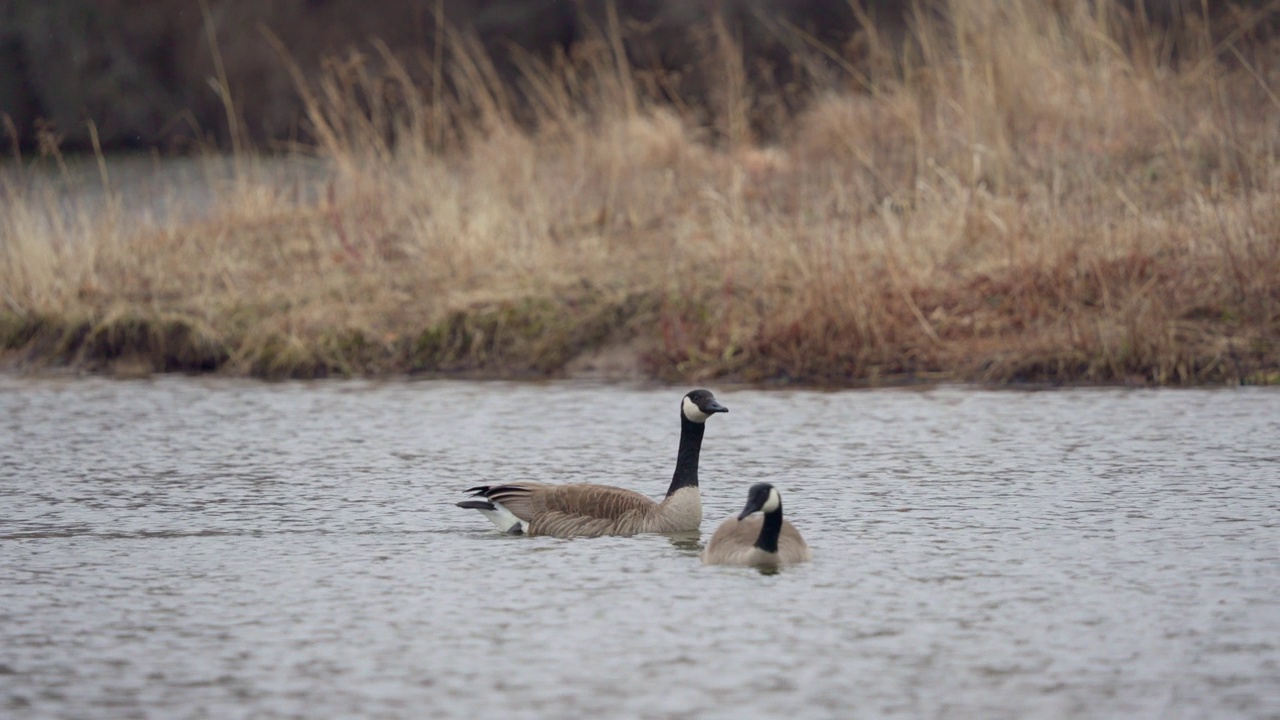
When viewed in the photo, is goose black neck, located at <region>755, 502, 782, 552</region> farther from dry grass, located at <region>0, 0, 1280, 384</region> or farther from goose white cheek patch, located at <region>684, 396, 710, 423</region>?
dry grass, located at <region>0, 0, 1280, 384</region>

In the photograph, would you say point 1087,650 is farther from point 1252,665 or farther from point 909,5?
point 909,5

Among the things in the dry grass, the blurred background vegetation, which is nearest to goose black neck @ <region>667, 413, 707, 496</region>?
the dry grass

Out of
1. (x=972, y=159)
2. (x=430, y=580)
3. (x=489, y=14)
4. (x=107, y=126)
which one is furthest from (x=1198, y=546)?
(x=107, y=126)

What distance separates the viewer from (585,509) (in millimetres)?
8289

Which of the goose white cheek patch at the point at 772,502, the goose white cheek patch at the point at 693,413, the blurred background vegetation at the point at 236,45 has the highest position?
the blurred background vegetation at the point at 236,45

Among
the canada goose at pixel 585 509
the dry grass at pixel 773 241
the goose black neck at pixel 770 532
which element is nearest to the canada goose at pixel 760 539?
the goose black neck at pixel 770 532

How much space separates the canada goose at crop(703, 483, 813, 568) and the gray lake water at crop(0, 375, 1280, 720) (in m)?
0.11

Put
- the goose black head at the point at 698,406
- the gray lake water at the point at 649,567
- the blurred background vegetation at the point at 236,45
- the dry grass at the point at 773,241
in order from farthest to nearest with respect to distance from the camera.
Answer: the blurred background vegetation at the point at 236,45, the dry grass at the point at 773,241, the goose black head at the point at 698,406, the gray lake water at the point at 649,567

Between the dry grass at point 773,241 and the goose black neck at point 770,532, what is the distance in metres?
5.53

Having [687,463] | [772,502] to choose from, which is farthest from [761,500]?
[687,463]

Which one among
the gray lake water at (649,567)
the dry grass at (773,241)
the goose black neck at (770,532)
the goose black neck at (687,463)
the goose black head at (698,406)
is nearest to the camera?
the gray lake water at (649,567)

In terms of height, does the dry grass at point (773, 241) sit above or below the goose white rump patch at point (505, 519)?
above

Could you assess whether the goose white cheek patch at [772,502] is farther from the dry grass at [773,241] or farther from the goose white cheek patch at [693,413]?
the dry grass at [773,241]

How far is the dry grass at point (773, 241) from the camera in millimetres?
12930
